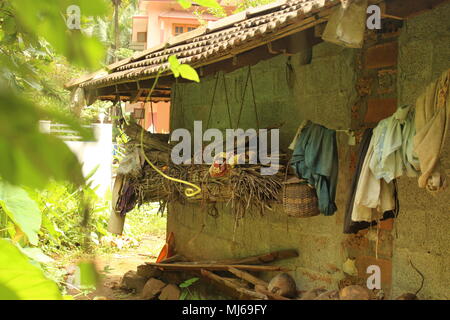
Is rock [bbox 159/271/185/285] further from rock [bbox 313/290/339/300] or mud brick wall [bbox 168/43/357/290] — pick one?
rock [bbox 313/290/339/300]

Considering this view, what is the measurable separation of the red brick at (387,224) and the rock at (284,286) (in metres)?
1.27

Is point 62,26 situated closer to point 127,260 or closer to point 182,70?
point 182,70

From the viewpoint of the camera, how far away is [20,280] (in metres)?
0.47

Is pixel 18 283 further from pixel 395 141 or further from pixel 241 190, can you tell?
pixel 241 190

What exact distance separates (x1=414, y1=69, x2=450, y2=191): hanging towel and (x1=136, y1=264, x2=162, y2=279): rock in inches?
208

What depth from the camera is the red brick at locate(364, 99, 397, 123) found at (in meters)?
4.29

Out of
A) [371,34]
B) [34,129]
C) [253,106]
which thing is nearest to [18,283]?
[34,129]

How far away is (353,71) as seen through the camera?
4656mm

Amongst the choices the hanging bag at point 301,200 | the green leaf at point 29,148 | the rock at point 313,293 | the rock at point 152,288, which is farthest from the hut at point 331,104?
the green leaf at point 29,148

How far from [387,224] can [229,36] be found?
2529 mm

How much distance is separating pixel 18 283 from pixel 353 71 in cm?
449

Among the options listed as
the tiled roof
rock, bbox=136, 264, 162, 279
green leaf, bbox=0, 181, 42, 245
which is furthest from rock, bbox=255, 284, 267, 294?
green leaf, bbox=0, 181, 42, 245

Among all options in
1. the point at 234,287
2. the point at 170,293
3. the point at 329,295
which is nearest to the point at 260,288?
the point at 234,287

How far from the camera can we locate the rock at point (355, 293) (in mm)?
4172
